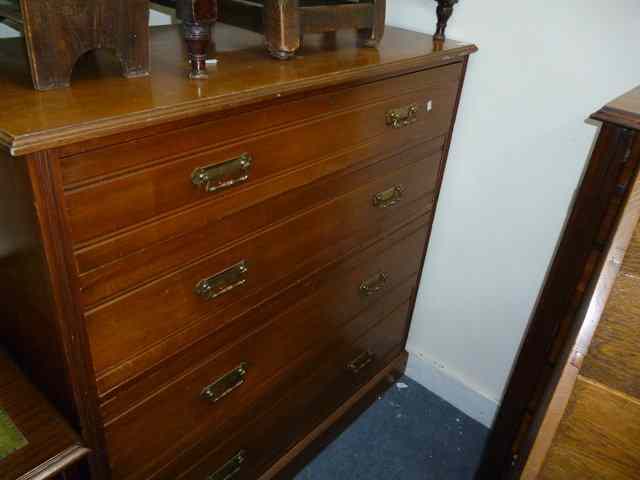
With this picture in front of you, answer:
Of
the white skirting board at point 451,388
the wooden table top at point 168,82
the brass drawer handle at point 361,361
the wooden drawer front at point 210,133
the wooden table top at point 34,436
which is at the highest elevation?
the wooden table top at point 168,82

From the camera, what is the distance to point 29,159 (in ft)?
2.07

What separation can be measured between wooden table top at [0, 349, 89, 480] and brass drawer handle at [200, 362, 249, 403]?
27 cm

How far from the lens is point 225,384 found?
3.59 ft

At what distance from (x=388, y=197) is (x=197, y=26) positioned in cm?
65

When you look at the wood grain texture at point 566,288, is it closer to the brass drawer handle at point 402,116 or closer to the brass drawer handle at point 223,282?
the brass drawer handle at point 402,116

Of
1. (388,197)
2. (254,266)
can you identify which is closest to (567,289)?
(388,197)

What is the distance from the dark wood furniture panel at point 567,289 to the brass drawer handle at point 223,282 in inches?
21.7

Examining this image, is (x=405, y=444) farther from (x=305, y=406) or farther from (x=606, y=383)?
(x=606, y=383)

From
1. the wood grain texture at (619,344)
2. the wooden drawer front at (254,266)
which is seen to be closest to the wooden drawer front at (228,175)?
the wooden drawer front at (254,266)

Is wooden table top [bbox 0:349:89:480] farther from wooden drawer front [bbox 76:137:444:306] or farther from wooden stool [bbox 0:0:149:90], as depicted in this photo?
wooden stool [bbox 0:0:149:90]

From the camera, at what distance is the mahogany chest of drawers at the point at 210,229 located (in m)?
0.71

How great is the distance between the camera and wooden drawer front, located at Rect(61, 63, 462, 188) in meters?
0.69

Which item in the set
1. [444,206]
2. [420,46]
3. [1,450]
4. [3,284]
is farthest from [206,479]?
[420,46]

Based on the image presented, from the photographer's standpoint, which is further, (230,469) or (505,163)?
(505,163)
